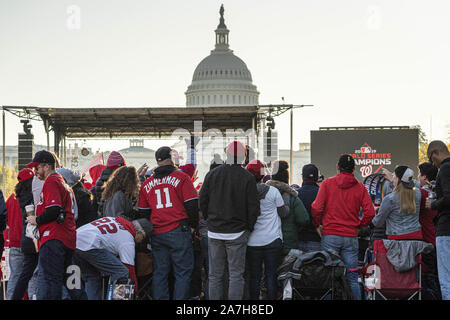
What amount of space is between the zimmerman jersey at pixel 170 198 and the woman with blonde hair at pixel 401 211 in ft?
6.36

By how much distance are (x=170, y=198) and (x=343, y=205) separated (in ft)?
5.76

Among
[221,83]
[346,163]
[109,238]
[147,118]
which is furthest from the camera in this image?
[221,83]

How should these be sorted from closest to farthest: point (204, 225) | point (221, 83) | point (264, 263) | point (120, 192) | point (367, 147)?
point (264, 263) → point (120, 192) → point (204, 225) → point (367, 147) → point (221, 83)

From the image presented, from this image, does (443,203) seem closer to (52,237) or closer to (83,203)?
(52,237)

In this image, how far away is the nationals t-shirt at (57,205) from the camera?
5812 mm

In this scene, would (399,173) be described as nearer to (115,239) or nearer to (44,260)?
(115,239)

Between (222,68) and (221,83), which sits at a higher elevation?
(222,68)

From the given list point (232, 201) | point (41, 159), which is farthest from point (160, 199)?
point (41, 159)

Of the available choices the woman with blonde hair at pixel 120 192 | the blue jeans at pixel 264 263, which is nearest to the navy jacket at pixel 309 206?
the blue jeans at pixel 264 263

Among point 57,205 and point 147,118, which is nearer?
point 57,205

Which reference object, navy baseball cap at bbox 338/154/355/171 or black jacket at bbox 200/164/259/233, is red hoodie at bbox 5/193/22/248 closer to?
black jacket at bbox 200/164/259/233

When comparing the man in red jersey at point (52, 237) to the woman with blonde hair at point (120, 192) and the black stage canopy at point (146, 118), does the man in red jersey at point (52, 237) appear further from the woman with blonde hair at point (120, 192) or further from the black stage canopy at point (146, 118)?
the black stage canopy at point (146, 118)

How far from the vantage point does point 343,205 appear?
6691 millimetres
